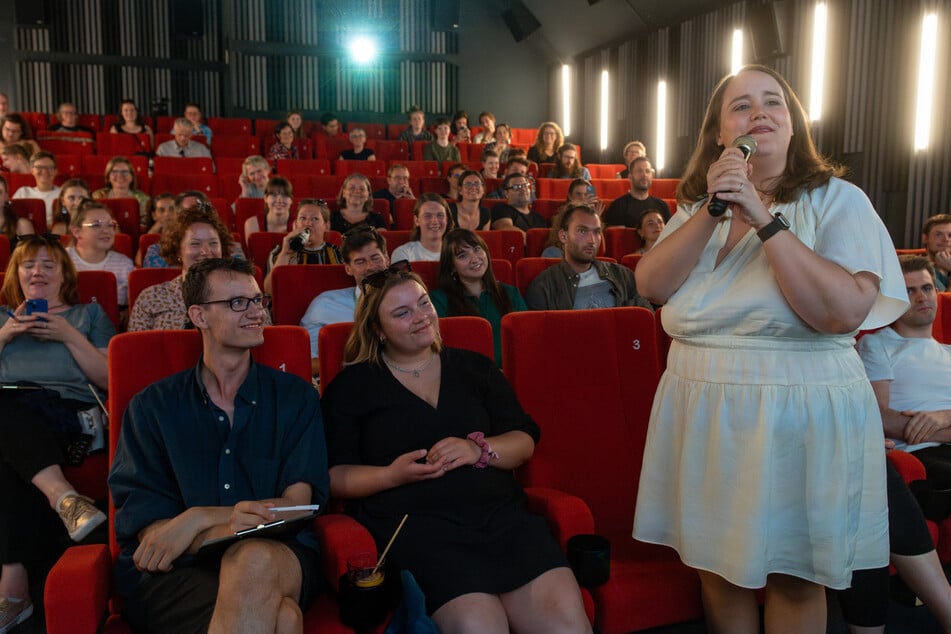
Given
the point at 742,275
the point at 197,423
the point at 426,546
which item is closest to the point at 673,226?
the point at 742,275

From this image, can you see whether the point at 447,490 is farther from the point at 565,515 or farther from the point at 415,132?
the point at 415,132

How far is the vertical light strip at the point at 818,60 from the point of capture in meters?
6.20

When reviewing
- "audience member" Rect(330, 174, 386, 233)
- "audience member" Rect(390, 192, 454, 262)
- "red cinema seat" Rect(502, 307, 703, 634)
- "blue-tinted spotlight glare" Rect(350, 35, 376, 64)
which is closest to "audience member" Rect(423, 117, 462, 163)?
"audience member" Rect(330, 174, 386, 233)

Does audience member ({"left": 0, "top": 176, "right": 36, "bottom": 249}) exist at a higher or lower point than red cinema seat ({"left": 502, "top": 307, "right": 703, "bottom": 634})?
higher

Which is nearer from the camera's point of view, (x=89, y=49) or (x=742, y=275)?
(x=742, y=275)

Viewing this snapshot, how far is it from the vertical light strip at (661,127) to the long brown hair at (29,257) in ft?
23.7

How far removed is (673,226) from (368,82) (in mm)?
10594

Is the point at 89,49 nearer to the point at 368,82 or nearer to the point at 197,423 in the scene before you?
the point at 368,82

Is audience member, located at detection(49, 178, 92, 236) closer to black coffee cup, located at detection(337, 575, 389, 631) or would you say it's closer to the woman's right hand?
the woman's right hand

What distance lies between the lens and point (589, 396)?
2070 millimetres

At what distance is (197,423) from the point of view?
1.64 metres

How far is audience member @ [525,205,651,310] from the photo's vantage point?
3.12 meters

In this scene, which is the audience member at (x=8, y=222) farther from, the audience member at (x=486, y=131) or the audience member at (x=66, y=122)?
the audience member at (x=486, y=131)

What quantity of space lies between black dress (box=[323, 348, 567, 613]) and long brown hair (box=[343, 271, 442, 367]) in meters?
0.03
